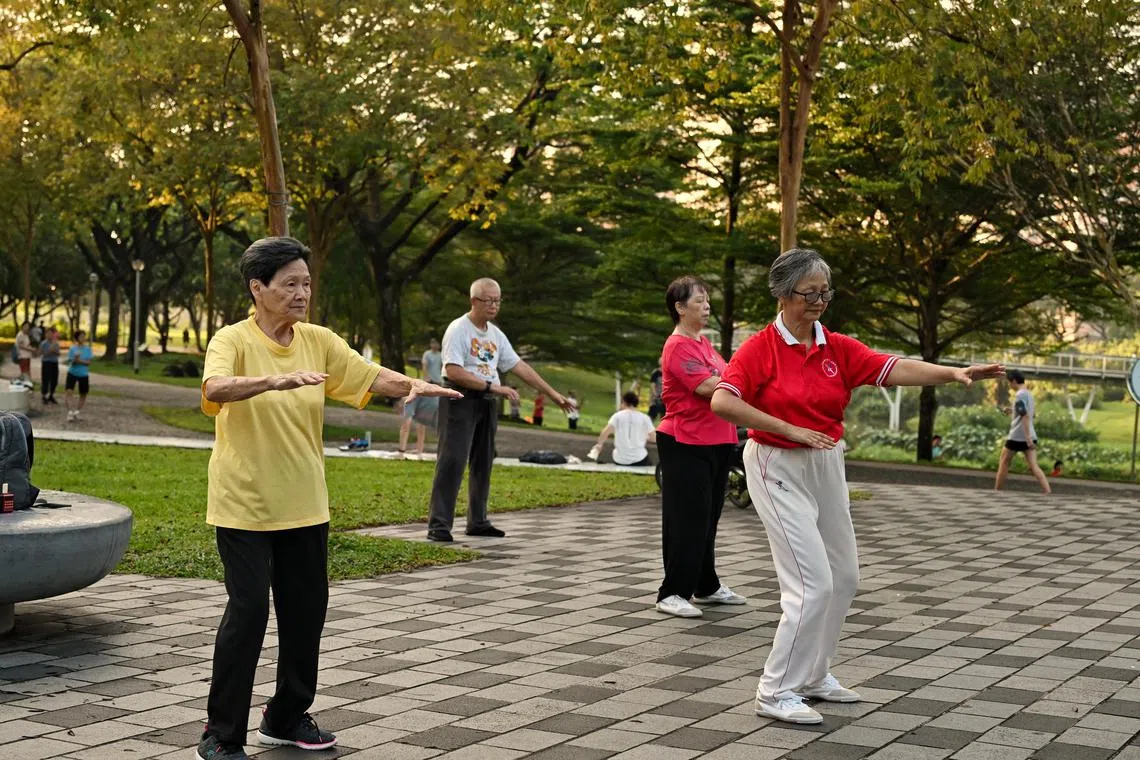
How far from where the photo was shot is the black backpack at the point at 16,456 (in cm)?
704

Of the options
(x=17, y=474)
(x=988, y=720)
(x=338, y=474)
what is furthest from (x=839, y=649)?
(x=338, y=474)

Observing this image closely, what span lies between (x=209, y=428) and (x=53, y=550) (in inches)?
785

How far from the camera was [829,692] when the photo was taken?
6.04 m

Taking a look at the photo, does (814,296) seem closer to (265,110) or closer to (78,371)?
(265,110)

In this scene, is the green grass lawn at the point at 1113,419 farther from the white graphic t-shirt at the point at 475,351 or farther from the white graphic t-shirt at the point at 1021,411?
the white graphic t-shirt at the point at 475,351

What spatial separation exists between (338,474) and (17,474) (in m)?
9.92

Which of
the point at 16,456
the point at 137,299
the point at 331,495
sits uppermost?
the point at 137,299

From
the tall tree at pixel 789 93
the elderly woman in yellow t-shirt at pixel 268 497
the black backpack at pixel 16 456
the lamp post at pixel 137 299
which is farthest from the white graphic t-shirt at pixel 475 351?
the lamp post at pixel 137 299

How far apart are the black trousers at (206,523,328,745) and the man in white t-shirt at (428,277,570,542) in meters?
5.32

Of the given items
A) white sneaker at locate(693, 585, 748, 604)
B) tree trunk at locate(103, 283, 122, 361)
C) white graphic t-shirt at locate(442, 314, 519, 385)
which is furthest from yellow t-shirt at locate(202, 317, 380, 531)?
tree trunk at locate(103, 283, 122, 361)

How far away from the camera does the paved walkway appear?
17.6ft

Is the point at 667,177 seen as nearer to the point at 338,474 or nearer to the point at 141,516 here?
the point at 338,474

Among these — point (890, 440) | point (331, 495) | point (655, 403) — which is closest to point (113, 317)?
point (890, 440)

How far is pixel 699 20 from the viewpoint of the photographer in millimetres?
16766
